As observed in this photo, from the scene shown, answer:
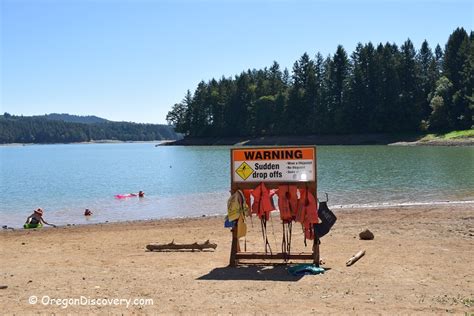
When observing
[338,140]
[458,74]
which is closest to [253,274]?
[338,140]

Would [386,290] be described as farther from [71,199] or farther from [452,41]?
[452,41]

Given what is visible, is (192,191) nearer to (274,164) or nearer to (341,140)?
(274,164)

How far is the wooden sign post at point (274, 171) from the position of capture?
10.5 meters

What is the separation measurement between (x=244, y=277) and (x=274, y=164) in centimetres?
232

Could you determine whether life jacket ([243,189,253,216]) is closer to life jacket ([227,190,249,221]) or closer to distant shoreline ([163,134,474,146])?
life jacket ([227,190,249,221])

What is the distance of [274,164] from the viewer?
1070 cm

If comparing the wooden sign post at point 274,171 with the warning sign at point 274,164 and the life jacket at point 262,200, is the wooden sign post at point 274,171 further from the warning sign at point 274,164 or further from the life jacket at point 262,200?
the life jacket at point 262,200

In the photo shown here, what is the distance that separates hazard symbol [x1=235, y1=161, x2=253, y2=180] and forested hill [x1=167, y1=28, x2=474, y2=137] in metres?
83.2

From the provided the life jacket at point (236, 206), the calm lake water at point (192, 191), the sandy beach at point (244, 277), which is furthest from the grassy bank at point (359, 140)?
the life jacket at point (236, 206)

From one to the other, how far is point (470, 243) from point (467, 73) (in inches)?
3568

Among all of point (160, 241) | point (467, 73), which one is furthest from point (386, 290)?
point (467, 73)

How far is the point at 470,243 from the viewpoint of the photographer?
1247cm

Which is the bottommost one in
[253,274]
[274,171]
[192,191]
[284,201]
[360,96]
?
[192,191]

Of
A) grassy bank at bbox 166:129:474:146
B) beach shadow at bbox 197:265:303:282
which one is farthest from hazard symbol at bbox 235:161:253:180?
grassy bank at bbox 166:129:474:146
